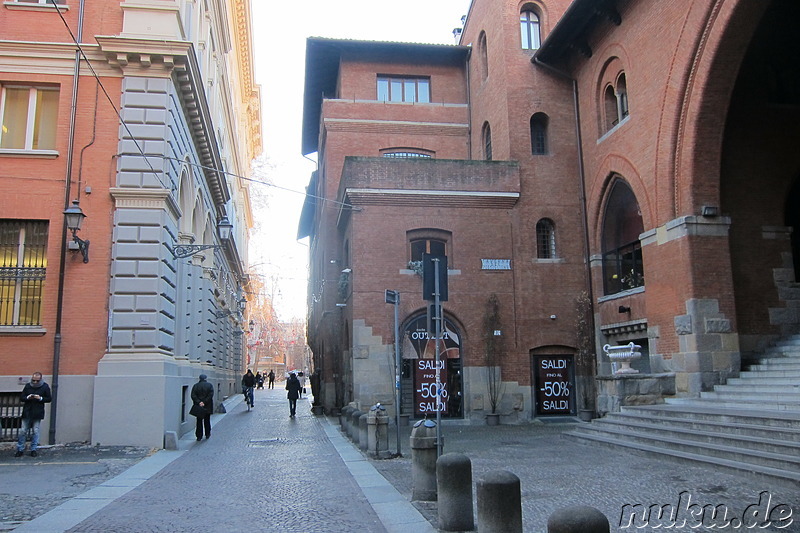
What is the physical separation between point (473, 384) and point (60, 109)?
13299 millimetres

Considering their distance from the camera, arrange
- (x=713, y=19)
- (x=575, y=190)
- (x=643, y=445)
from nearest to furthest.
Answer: (x=643, y=445), (x=713, y=19), (x=575, y=190)

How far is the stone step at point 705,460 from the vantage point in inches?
358

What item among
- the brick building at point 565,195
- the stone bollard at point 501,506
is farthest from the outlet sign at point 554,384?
the stone bollard at point 501,506

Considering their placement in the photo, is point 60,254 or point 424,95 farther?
point 424,95

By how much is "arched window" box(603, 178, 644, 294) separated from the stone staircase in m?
4.42

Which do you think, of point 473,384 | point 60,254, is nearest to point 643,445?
point 473,384

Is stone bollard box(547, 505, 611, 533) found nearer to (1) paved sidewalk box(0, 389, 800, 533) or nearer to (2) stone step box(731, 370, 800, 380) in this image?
(1) paved sidewalk box(0, 389, 800, 533)

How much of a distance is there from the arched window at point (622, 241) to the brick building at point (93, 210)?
12483 mm

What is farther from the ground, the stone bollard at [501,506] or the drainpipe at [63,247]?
the drainpipe at [63,247]

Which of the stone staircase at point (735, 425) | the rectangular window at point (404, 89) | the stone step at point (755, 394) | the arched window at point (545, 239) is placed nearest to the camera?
the stone staircase at point (735, 425)

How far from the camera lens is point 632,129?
19.5 meters

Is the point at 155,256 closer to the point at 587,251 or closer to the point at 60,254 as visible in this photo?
the point at 60,254

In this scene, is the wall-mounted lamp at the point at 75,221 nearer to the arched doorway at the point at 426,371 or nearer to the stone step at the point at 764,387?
the arched doorway at the point at 426,371

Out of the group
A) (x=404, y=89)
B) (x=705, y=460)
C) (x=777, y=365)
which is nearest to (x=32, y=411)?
(x=705, y=460)
